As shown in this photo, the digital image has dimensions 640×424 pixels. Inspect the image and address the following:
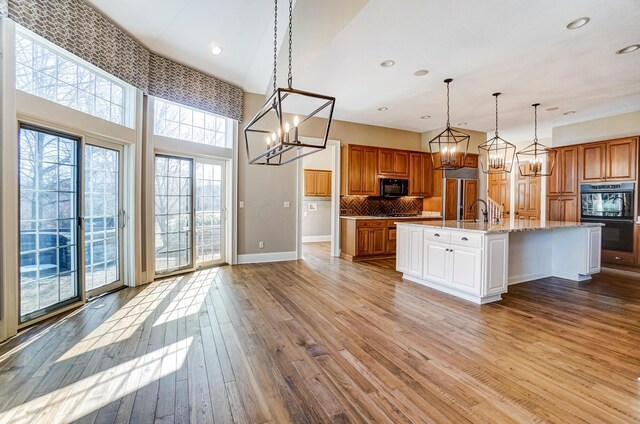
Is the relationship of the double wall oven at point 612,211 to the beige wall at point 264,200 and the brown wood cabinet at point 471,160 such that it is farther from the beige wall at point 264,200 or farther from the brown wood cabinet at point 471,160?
the beige wall at point 264,200

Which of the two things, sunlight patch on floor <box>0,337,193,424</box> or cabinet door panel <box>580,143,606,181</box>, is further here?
cabinet door panel <box>580,143,606,181</box>

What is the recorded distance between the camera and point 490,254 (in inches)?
141

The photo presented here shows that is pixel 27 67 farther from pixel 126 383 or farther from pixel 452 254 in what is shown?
pixel 452 254

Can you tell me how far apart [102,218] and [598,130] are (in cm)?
881

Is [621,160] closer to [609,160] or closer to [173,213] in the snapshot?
[609,160]

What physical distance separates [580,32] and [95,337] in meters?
5.49

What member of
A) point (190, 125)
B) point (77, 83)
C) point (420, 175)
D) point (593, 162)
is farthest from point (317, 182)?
point (77, 83)

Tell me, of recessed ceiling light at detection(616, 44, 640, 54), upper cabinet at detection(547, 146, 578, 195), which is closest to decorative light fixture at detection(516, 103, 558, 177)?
upper cabinet at detection(547, 146, 578, 195)

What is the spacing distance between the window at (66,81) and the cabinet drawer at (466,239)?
4.52 meters

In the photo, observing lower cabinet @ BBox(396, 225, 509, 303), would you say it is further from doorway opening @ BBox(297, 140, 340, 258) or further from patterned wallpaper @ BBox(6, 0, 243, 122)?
doorway opening @ BBox(297, 140, 340, 258)

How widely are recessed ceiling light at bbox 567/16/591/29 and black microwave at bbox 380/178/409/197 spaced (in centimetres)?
429

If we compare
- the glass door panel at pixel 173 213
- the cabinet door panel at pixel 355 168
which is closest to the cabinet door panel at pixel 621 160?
the cabinet door panel at pixel 355 168

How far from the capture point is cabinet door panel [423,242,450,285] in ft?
13.2

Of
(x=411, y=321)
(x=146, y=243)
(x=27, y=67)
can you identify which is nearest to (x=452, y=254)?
(x=411, y=321)
